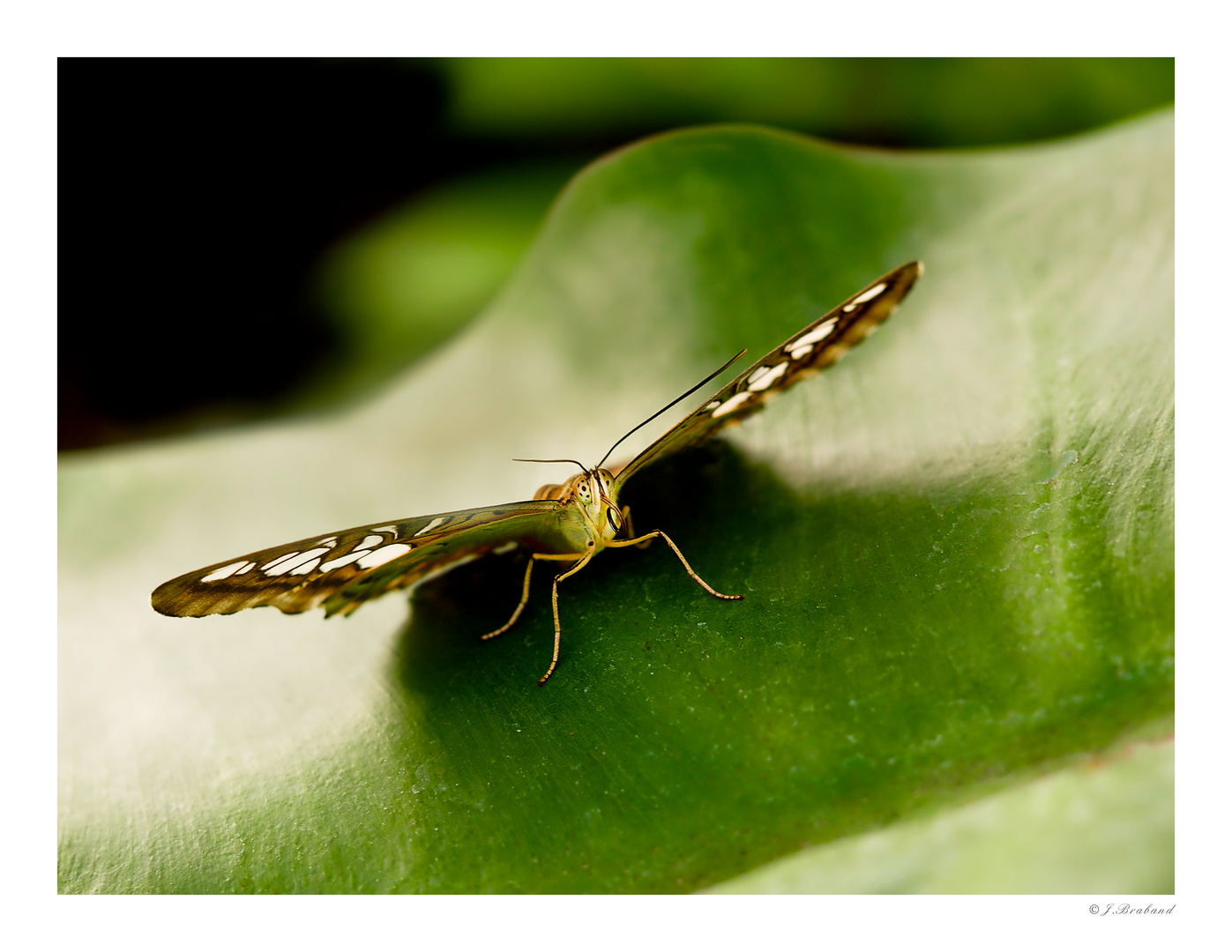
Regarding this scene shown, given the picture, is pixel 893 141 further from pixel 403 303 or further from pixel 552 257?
pixel 403 303

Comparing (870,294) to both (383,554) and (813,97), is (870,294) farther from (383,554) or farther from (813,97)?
(813,97)

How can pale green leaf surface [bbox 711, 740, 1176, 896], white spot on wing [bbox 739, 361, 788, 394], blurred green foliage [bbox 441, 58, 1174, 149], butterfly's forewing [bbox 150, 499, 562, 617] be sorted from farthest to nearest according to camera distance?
blurred green foliage [bbox 441, 58, 1174, 149]
white spot on wing [bbox 739, 361, 788, 394]
butterfly's forewing [bbox 150, 499, 562, 617]
pale green leaf surface [bbox 711, 740, 1176, 896]

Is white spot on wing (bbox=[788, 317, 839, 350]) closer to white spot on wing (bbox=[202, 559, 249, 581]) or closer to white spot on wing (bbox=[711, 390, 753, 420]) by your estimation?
white spot on wing (bbox=[711, 390, 753, 420])

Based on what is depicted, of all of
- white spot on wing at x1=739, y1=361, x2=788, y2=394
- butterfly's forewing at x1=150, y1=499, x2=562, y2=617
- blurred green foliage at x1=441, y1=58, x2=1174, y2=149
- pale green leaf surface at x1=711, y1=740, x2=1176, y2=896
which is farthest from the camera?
blurred green foliage at x1=441, y1=58, x2=1174, y2=149

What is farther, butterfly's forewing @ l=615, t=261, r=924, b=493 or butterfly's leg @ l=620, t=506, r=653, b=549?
butterfly's leg @ l=620, t=506, r=653, b=549

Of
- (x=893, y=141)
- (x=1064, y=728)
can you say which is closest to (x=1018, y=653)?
(x=1064, y=728)

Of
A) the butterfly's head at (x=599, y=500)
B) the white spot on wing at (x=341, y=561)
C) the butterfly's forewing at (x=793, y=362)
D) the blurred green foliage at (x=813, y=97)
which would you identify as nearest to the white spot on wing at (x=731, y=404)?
the butterfly's forewing at (x=793, y=362)

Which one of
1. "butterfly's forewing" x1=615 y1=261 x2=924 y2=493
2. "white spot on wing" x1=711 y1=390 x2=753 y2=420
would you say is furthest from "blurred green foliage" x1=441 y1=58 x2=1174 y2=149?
"white spot on wing" x1=711 y1=390 x2=753 y2=420
